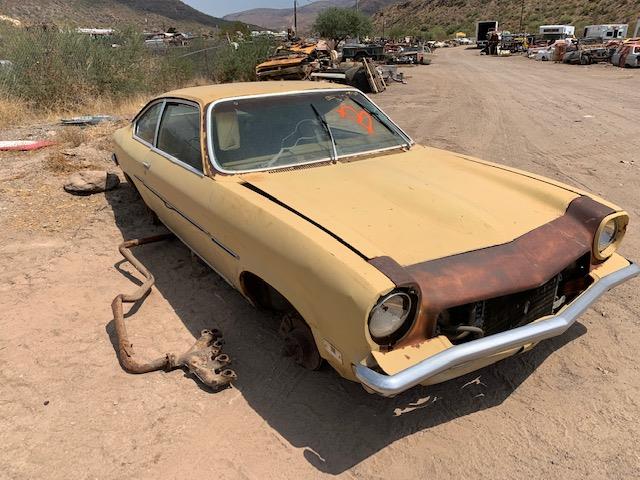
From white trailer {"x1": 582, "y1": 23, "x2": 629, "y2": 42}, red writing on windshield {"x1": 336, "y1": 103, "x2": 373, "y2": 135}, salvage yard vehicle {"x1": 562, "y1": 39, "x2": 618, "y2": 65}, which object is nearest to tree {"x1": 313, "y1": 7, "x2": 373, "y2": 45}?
white trailer {"x1": 582, "y1": 23, "x2": 629, "y2": 42}

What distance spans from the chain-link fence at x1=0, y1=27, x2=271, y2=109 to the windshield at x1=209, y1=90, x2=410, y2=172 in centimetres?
895

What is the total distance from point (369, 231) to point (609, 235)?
1.55m

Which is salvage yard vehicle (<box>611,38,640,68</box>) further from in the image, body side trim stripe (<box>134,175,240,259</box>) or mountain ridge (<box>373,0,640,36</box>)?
mountain ridge (<box>373,0,640,36</box>)

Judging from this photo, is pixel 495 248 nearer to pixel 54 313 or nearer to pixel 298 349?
pixel 298 349

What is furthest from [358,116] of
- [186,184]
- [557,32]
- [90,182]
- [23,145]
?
[557,32]

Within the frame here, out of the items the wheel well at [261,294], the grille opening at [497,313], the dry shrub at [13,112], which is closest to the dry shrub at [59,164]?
the dry shrub at [13,112]

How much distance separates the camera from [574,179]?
6.13m

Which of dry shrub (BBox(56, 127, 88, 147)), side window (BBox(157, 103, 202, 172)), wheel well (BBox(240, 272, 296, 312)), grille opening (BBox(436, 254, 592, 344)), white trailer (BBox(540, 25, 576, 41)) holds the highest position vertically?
white trailer (BBox(540, 25, 576, 41))

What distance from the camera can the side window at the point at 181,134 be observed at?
3475 millimetres

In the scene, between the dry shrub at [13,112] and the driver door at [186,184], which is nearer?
the driver door at [186,184]

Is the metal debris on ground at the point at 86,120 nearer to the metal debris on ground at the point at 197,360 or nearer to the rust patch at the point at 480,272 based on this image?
the metal debris on ground at the point at 197,360

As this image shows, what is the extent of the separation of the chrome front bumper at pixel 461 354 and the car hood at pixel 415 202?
0.44 metres

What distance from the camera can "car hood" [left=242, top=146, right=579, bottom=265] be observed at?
2.44 meters

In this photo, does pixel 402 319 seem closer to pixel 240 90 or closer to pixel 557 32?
pixel 240 90
